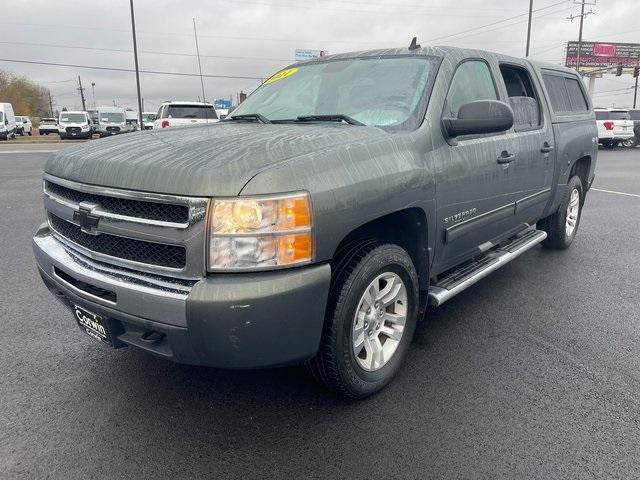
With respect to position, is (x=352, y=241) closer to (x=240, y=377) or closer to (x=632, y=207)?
(x=240, y=377)

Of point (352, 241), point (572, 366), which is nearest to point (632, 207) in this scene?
point (572, 366)

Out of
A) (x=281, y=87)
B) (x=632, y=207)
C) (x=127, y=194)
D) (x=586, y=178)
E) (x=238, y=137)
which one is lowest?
(x=632, y=207)

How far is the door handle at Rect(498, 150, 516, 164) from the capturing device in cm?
348

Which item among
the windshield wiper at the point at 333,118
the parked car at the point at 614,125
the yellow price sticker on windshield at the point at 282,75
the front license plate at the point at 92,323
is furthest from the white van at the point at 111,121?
the front license plate at the point at 92,323

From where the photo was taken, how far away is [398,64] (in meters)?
3.32

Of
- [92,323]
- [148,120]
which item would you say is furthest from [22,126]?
[92,323]

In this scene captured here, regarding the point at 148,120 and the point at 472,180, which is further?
the point at 148,120

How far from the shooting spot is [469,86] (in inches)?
134

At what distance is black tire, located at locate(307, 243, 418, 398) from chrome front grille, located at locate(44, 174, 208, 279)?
2.24 ft

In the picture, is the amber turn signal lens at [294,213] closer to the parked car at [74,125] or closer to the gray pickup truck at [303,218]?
the gray pickup truck at [303,218]

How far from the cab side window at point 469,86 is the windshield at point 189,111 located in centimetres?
1274

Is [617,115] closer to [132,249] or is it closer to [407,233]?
[407,233]

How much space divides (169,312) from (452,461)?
4.58ft

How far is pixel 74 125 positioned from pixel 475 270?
105 feet
